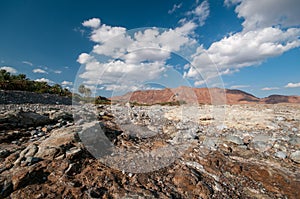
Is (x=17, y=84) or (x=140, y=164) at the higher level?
(x=17, y=84)

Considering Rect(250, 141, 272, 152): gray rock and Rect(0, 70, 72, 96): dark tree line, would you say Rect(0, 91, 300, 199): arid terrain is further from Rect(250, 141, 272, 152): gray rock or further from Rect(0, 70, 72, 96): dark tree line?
Rect(0, 70, 72, 96): dark tree line

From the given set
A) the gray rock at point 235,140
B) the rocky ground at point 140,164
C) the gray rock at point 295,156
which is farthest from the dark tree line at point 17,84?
the gray rock at point 295,156

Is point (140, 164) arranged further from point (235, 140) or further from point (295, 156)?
point (295, 156)

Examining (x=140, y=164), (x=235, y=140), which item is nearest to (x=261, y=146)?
(x=235, y=140)

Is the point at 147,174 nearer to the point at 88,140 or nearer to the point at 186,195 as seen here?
the point at 186,195

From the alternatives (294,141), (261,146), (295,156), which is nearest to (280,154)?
(295,156)

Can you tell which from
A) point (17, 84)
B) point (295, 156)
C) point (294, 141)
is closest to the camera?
point (295, 156)

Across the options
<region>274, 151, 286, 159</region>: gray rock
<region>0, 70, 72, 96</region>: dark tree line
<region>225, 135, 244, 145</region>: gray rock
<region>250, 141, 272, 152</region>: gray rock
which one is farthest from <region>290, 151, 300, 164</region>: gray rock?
<region>0, 70, 72, 96</region>: dark tree line


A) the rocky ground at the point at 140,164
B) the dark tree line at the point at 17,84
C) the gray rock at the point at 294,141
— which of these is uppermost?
the dark tree line at the point at 17,84

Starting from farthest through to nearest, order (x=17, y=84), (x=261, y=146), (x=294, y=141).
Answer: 1. (x=17, y=84)
2. (x=294, y=141)
3. (x=261, y=146)

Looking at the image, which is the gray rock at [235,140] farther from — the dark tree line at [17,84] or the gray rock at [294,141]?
the dark tree line at [17,84]

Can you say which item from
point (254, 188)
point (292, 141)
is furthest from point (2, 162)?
point (292, 141)

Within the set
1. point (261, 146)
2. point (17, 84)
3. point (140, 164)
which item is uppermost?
point (17, 84)

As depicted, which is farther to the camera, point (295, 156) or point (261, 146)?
point (261, 146)
